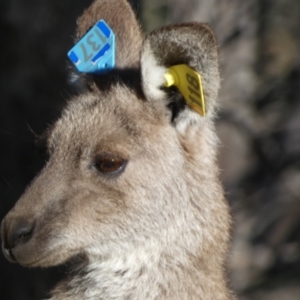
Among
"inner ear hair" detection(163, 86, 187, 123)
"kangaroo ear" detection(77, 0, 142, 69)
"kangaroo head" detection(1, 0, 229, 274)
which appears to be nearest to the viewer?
"kangaroo head" detection(1, 0, 229, 274)

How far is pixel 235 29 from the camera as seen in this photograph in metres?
5.74

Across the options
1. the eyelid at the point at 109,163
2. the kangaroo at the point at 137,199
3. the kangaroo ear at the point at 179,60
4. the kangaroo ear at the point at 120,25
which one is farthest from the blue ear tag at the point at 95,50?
the eyelid at the point at 109,163

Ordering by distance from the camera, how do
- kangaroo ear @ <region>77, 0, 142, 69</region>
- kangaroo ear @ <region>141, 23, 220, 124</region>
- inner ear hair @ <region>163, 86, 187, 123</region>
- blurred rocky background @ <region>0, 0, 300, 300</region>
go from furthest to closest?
1. blurred rocky background @ <region>0, 0, 300, 300</region>
2. kangaroo ear @ <region>77, 0, 142, 69</region>
3. inner ear hair @ <region>163, 86, 187, 123</region>
4. kangaroo ear @ <region>141, 23, 220, 124</region>

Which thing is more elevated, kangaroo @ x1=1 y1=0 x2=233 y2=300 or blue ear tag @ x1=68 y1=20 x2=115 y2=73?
blue ear tag @ x1=68 y1=20 x2=115 y2=73

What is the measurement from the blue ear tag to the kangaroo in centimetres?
22

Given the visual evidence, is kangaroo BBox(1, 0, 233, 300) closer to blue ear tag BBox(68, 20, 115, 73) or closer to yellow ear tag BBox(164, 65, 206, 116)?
yellow ear tag BBox(164, 65, 206, 116)

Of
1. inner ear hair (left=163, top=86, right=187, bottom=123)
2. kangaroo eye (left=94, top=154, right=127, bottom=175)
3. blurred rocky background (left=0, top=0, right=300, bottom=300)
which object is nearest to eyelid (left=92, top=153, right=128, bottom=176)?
kangaroo eye (left=94, top=154, right=127, bottom=175)

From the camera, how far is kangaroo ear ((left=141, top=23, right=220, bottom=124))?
10.2 ft

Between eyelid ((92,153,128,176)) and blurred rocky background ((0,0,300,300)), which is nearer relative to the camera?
eyelid ((92,153,128,176))

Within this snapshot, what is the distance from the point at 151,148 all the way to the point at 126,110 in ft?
0.70

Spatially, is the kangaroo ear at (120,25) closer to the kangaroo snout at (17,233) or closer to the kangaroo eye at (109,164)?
the kangaroo eye at (109,164)

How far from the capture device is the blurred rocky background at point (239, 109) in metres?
5.75

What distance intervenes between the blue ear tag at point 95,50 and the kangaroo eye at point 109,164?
53cm

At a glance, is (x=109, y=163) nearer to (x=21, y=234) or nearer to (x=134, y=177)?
(x=134, y=177)
